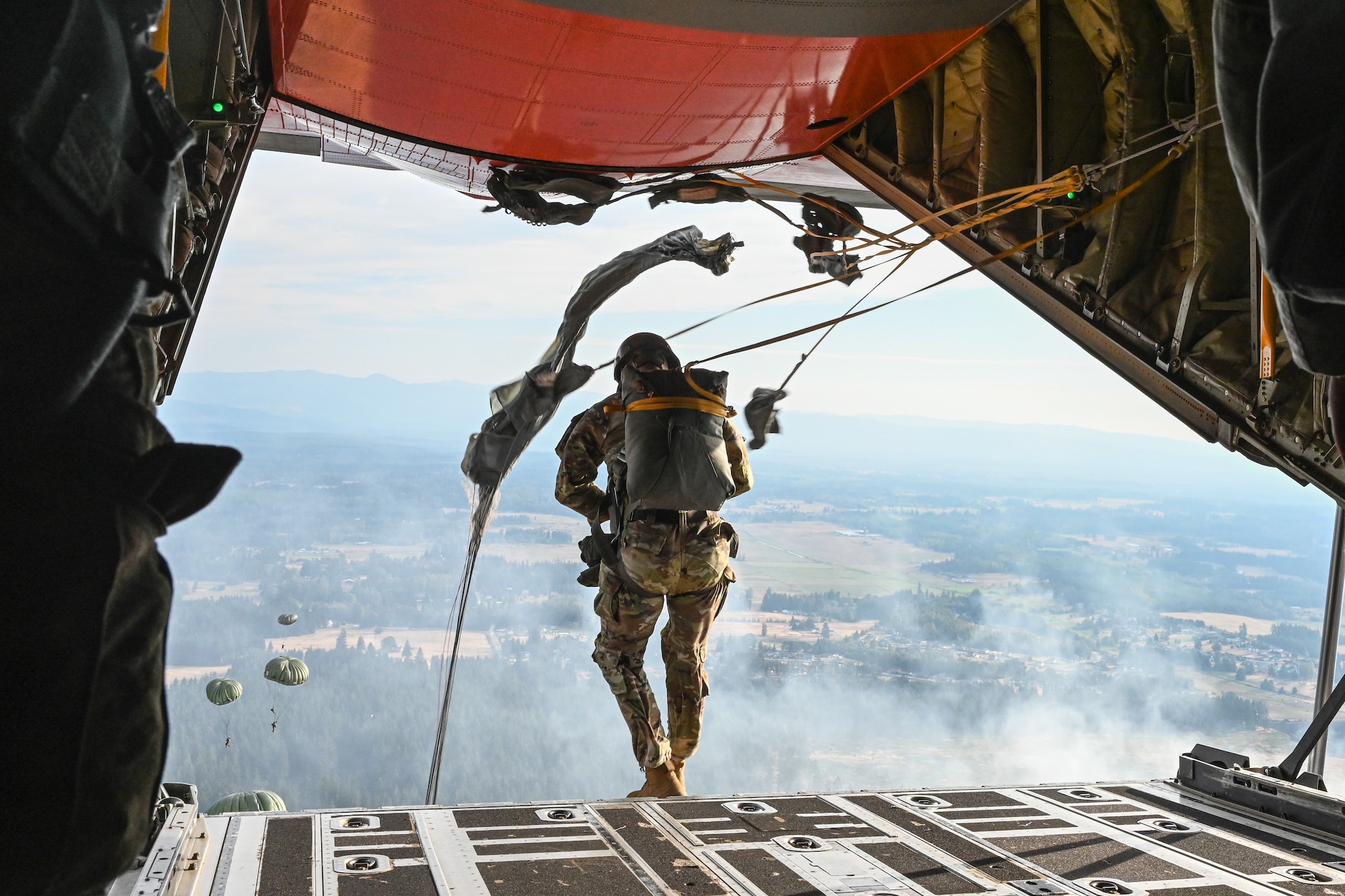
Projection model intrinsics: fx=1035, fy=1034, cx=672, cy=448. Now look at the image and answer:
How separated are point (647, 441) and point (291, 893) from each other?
2.49 m

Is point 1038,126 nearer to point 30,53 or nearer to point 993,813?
point 993,813

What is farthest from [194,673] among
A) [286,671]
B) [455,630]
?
[455,630]

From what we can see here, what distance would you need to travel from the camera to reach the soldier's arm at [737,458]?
514cm

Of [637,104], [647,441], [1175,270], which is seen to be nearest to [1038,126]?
[1175,270]

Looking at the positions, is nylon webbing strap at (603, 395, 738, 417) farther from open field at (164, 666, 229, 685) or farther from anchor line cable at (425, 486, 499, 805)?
open field at (164, 666, 229, 685)

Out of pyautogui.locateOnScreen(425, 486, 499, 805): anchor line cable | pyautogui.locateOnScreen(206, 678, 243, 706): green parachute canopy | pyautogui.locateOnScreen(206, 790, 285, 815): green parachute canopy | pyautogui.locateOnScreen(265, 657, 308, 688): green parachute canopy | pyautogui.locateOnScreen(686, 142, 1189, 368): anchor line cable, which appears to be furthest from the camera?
pyautogui.locateOnScreen(265, 657, 308, 688): green parachute canopy

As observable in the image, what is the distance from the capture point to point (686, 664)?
16.8 feet

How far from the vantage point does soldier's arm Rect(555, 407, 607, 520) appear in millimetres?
5215

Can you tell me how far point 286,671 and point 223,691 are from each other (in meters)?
1.45

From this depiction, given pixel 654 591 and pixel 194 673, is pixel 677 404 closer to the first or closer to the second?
pixel 654 591

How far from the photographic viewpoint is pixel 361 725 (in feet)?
66.4

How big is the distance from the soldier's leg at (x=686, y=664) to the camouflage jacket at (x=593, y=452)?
1.96 feet

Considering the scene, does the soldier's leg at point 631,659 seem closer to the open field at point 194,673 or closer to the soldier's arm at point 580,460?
the soldier's arm at point 580,460

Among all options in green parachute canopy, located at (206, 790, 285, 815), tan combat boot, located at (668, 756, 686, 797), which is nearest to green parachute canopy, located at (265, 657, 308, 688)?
green parachute canopy, located at (206, 790, 285, 815)
